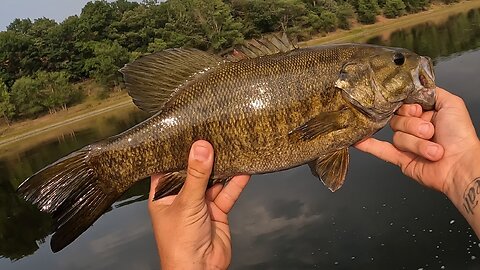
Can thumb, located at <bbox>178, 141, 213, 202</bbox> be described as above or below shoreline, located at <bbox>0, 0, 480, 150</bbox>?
above

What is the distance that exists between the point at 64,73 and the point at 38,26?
639 inches

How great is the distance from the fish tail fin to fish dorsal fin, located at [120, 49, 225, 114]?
24.1 inches

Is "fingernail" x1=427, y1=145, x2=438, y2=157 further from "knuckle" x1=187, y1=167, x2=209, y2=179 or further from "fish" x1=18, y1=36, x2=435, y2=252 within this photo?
"knuckle" x1=187, y1=167, x2=209, y2=179

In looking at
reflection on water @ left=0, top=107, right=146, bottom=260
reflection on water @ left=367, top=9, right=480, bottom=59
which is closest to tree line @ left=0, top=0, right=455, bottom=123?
reflection on water @ left=0, top=107, right=146, bottom=260

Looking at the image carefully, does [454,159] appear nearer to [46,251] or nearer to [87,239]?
[87,239]

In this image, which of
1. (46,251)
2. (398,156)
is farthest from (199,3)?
(398,156)

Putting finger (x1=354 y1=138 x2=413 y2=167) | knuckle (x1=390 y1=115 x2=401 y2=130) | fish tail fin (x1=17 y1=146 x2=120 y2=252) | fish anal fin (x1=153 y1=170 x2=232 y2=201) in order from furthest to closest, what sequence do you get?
finger (x1=354 y1=138 x2=413 y2=167) < knuckle (x1=390 y1=115 x2=401 y2=130) < fish anal fin (x1=153 y1=170 x2=232 y2=201) < fish tail fin (x1=17 y1=146 x2=120 y2=252)

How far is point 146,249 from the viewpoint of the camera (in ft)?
43.3

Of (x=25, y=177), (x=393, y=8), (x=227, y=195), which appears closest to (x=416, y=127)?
(x=227, y=195)

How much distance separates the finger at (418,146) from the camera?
10.4 ft

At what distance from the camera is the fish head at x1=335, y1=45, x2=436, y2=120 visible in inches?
126

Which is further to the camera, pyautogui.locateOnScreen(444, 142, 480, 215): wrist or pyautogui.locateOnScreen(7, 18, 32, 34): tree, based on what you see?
pyautogui.locateOnScreen(7, 18, 32, 34): tree

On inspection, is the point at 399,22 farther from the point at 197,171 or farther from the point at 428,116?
the point at 197,171

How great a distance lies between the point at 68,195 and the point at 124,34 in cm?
6468
